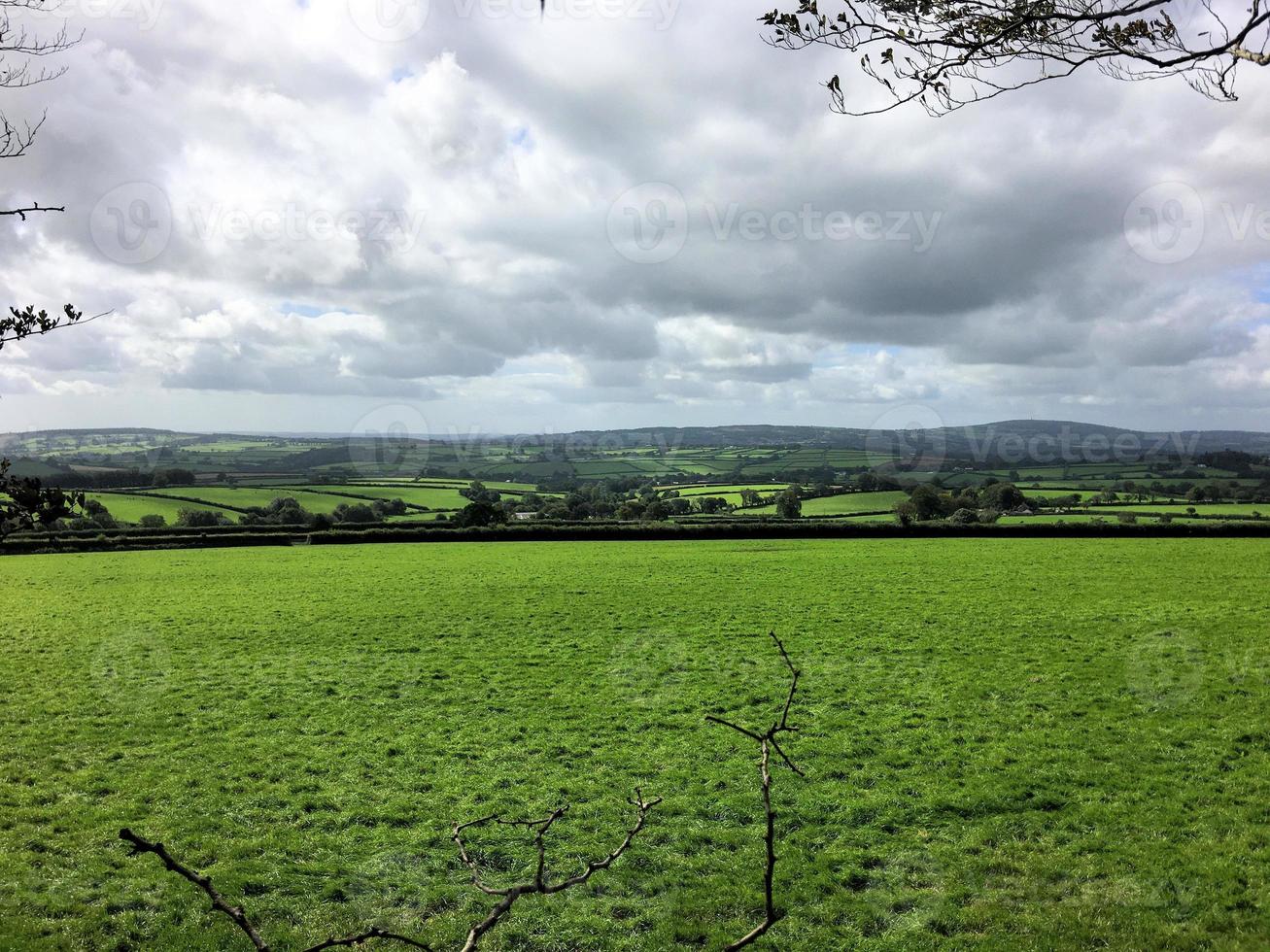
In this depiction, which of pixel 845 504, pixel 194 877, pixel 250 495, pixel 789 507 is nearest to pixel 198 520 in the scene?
pixel 250 495

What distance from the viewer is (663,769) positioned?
10320mm

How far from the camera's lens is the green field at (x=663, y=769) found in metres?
7.04

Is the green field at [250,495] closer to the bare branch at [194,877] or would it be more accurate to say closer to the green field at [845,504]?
the green field at [845,504]

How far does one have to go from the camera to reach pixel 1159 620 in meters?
20.1

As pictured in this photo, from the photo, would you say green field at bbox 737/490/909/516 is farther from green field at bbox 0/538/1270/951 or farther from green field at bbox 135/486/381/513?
green field at bbox 0/538/1270/951

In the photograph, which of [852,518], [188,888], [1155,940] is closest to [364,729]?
[188,888]

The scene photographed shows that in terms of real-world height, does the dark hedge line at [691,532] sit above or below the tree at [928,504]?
below

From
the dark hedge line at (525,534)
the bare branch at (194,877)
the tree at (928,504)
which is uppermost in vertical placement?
the bare branch at (194,877)

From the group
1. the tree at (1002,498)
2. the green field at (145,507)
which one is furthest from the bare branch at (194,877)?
the green field at (145,507)

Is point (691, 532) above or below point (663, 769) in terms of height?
below

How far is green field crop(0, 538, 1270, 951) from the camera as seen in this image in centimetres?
704

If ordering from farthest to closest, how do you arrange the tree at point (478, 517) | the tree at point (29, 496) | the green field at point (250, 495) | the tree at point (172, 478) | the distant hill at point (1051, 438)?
1. the distant hill at point (1051, 438)
2. the tree at point (172, 478)
3. the green field at point (250, 495)
4. the tree at point (478, 517)
5. the tree at point (29, 496)

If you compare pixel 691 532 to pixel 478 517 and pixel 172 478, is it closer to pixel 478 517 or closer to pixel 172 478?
pixel 478 517

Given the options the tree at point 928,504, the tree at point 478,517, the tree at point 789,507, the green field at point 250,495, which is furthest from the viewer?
the green field at point 250,495
